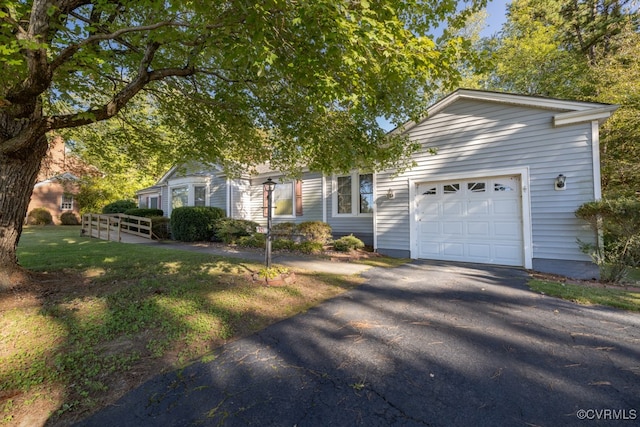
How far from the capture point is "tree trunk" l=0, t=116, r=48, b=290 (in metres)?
3.88

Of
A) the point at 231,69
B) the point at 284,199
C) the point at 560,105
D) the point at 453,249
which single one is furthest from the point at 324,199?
the point at 560,105

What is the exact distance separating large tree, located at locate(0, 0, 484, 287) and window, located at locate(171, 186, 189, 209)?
9557 mm

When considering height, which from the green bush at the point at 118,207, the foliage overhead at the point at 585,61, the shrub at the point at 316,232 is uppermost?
the foliage overhead at the point at 585,61

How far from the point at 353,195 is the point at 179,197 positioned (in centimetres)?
1088

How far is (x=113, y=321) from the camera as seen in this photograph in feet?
10.8

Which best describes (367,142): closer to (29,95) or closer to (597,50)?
(29,95)

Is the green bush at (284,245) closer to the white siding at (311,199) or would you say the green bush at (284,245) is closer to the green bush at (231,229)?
the white siding at (311,199)

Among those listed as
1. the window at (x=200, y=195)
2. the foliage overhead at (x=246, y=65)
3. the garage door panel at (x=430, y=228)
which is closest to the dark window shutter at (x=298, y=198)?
the foliage overhead at (x=246, y=65)

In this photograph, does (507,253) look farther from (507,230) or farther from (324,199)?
(324,199)

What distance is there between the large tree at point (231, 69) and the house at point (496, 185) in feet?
6.09

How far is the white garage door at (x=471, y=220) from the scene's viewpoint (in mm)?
6785

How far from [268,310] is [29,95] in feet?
13.0

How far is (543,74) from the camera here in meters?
13.7

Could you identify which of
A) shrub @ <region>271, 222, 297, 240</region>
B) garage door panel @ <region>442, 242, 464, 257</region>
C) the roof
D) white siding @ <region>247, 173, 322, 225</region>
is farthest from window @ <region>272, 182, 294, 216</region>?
the roof
